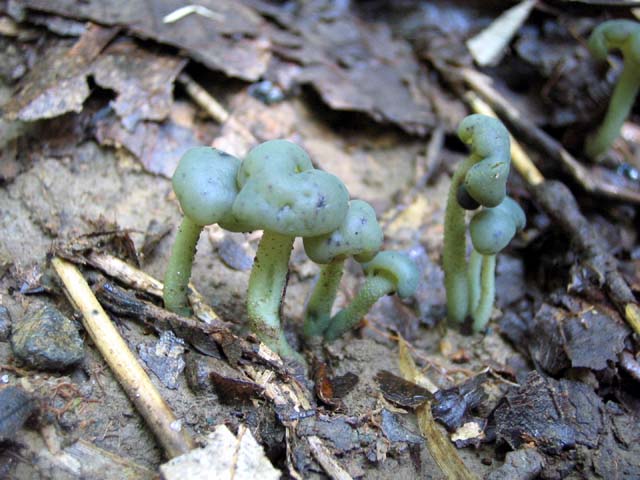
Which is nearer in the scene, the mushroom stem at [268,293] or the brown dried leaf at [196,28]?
the mushroom stem at [268,293]

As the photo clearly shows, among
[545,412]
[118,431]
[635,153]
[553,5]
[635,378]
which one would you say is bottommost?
[635,153]

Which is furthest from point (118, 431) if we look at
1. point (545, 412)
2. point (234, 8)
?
point (234, 8)

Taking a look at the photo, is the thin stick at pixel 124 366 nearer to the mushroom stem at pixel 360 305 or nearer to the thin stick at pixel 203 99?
the mushroom stem at pixel 360 305

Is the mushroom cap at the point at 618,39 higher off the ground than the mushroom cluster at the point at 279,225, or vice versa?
the mushroom cluster at the point at 279,225

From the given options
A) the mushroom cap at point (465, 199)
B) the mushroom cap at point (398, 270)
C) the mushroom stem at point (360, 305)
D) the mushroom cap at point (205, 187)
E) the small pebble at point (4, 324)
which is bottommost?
the mushroom stem at point (360, 305)

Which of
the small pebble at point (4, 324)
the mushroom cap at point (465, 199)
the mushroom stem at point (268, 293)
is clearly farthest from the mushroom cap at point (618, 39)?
the small pebble at point (4, 324)

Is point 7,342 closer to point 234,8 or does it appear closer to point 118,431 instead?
point 118,431

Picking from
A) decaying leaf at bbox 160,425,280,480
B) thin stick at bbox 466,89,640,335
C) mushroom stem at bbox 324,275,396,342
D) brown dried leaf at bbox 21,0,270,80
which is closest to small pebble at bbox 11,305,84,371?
decaying leaf at bbox 160,425,280,480
